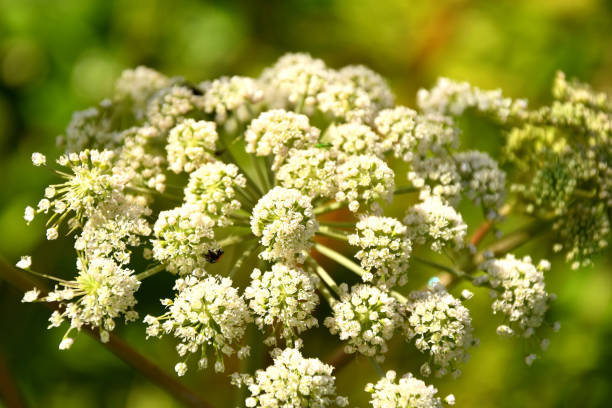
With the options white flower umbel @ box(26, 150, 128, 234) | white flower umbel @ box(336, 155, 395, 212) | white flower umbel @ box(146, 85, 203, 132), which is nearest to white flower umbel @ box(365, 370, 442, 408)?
white flower umbel @ box(336, 155, 395, 212)

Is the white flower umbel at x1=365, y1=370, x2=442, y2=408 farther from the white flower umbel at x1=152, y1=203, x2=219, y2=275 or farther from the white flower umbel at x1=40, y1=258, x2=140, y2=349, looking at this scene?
the white flower umbel at x1=40, y1=258, x2=140, y2=349

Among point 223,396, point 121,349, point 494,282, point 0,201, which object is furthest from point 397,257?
point 0,201

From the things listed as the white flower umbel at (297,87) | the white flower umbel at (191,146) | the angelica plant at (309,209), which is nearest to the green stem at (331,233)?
the angelica plant at (309,209)

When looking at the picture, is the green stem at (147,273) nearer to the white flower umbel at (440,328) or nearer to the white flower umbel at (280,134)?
the white flower umbel at (280,134)

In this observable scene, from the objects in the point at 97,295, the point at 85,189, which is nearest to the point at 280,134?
the point at 85,189

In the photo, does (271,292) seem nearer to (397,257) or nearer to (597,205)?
(397,257)

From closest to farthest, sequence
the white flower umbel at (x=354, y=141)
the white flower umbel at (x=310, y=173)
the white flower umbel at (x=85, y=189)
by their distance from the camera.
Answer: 1. the white flower umbel at (x=85, y=189)
2. the white flower umbel at (x=310, y=173)
3. the white flower umbel at (x=354, y=141)
